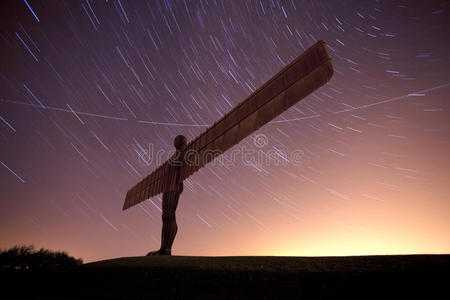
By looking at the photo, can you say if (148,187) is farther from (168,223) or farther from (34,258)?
(34,258)

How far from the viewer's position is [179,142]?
7.41m

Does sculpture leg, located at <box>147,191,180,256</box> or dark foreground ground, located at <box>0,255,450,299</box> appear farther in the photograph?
sculpture leg, located at <box>147,191,180,256</box>

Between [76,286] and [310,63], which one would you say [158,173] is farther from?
[310,63]

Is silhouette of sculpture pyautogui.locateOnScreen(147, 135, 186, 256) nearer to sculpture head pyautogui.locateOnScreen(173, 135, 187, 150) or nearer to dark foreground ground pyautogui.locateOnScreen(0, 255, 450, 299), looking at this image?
sculpture head pyautogui.locateOnScreen(173, 135, 187, 150)

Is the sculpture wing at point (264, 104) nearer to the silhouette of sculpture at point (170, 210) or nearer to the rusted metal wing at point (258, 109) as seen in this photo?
the rusted metal wing at point (258, 109)

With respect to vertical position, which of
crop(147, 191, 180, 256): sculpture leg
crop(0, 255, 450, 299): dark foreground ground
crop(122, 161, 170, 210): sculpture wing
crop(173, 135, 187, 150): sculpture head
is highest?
crop(173, 135, 187, 150): sculpture head

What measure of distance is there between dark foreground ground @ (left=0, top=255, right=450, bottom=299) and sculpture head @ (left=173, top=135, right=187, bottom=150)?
359cm

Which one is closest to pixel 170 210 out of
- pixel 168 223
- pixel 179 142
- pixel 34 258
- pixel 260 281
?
pixel 168 223

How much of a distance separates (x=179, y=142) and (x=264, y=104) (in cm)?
327

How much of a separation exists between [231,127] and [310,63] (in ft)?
6.97

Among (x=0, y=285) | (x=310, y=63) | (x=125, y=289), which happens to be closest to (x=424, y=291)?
(x=310, y=63)

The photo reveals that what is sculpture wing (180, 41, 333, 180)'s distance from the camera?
13.8ft

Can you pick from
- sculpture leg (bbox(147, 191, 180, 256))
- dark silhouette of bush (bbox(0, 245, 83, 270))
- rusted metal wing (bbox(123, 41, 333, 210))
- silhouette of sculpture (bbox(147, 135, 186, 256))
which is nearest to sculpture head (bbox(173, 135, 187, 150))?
silhouette of sculpture (bbox(147, 135, 186, 256))

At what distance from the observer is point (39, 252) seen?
1634 centimetres
